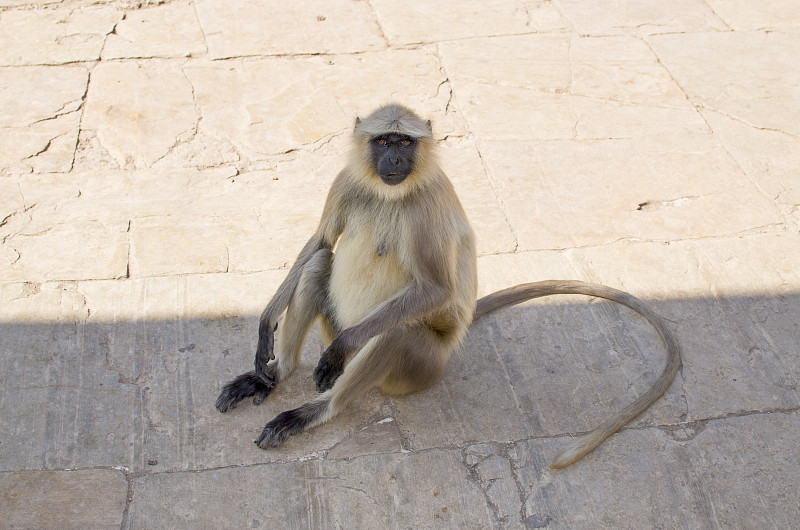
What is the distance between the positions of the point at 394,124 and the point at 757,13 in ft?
17.3

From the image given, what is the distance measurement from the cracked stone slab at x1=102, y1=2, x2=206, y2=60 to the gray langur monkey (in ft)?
10.8

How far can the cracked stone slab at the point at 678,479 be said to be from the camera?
323cm

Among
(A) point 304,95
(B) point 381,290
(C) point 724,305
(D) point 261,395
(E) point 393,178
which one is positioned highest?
(E) point 393,178

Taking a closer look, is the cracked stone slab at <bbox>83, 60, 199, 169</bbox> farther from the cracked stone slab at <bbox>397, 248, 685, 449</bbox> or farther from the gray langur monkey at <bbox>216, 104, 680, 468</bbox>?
the cracked stone slab at <bbox>397, 248, 685, 449</bbox>


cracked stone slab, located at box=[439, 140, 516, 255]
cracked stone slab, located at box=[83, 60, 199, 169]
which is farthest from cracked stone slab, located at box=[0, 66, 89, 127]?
cracked stone slab, located at box=[439, 140, 516, 255]

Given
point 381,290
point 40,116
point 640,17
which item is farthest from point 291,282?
point 640,17

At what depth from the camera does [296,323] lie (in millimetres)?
3701

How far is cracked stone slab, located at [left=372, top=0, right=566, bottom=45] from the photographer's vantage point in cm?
673

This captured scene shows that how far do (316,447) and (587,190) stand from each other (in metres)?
2.57

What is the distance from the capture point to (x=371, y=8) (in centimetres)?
706

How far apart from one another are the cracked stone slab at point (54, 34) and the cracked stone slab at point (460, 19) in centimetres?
226

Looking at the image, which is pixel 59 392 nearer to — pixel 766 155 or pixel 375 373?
pixel 375 373

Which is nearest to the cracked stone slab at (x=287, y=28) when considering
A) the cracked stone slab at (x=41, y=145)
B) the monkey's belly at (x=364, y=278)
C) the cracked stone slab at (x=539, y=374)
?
the cracked stone slab at (x=41, y=145)

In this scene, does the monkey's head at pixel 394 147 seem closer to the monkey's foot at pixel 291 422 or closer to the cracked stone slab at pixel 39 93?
the monkey's foot at pixel 291 422
